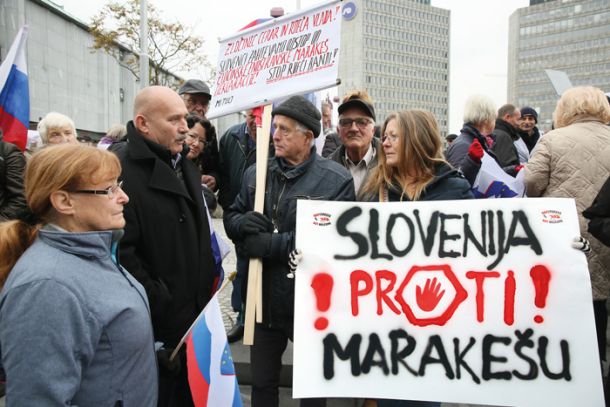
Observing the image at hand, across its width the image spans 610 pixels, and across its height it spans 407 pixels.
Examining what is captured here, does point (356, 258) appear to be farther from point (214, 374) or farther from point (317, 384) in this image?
point (214, 374)

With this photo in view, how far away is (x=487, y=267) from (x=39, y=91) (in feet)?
74.0

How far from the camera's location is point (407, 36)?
4830 inches

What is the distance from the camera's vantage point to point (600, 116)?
3.21m

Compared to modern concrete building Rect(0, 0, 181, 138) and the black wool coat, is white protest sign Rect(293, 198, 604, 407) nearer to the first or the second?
the black wool coat

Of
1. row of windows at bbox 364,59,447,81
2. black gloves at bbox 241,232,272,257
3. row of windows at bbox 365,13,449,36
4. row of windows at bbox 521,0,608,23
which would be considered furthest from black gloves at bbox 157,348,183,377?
row of windows at bbox 521,0,608,23

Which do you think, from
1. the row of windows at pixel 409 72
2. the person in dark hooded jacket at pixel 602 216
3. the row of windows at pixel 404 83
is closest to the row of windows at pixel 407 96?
the row of windows at pixel 404 83

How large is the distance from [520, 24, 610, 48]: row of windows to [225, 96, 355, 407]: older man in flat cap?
124986mm

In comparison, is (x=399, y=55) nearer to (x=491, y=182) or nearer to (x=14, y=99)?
(x=14, y=99)

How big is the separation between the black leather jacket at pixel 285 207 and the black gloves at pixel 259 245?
2 cm

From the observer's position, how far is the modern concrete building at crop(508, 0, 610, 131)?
10600cm

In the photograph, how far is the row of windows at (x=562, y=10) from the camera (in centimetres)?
10662

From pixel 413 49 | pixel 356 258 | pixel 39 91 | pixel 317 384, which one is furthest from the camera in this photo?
pixel 413 49

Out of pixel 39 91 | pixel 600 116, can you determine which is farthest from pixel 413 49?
pixel 600 116

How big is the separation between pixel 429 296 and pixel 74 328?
1.47 metres
